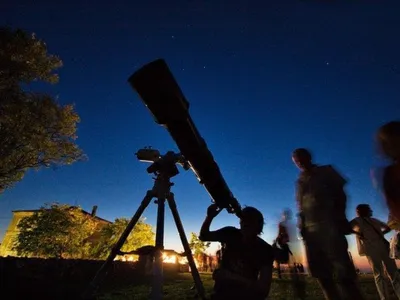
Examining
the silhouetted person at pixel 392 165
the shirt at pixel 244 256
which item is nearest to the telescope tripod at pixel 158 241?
the shirt at pixel 244 256

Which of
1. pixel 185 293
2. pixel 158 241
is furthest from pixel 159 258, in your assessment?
pixel 185 293

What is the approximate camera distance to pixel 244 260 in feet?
9.95

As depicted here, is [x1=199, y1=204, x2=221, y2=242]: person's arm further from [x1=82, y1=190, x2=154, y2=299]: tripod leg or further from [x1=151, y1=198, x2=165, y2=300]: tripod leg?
[x1=82, y1=190, x2=154, y2=299]: tripod leg

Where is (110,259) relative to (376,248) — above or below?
below

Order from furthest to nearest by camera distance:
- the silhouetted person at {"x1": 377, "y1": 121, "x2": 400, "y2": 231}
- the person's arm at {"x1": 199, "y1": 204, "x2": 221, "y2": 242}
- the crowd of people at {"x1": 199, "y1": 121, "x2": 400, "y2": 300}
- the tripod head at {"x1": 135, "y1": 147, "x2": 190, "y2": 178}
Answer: the tripod head at {"x1": 135, "y1": 147, "x2": 190, "y2": 178} < the person's arm at {"x1": 199, "y1": 204, "x2": 221, "y2": 242} < the crowd of people at {"x1": 199, "y1": 121, "x2": 400, "y2": 300} < the silhouetted person at {"x1": 377, "y1": 121, "x2": 400, "y2": 231}

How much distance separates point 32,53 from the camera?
16688mm

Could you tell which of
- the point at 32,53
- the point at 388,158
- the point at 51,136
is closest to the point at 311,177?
the point at 388,158

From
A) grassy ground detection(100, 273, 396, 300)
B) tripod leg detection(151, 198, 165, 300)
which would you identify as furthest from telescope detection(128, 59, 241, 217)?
grassy ground detection(100, 273, 396, 300)

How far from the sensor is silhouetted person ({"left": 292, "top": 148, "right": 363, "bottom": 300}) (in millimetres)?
3289

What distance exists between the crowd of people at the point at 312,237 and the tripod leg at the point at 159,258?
1.08 m

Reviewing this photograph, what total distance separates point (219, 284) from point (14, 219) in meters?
70.9

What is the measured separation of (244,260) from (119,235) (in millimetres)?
36702

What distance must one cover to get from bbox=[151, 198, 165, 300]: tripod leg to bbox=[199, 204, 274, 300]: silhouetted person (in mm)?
1041

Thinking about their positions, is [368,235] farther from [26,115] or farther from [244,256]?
[26,115]
